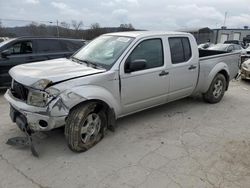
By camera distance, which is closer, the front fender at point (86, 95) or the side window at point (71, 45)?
the front fender at point (86, 95)

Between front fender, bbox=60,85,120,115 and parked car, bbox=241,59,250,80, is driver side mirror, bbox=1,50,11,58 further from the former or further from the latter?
parked car, bbox=241,59,250,80

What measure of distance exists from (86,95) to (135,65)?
99cm

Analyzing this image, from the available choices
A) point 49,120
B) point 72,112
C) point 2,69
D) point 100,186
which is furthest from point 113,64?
point 2,69

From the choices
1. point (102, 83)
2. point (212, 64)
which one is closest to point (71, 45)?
point (212, 64)

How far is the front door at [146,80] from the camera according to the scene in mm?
4141

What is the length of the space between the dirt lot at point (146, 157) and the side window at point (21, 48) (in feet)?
8.93

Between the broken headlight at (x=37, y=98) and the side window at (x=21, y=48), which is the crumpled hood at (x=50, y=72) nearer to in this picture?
the broken headlight at (x=37, y=98)

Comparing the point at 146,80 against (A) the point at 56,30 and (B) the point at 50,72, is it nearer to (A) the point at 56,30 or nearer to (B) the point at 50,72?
(B) the point at 50,72

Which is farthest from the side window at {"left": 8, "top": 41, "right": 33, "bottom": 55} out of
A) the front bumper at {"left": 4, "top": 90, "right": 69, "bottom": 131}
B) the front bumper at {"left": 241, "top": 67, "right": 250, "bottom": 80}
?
the front bumper at {"left": 241, "top": 67, "right": 250, "bottom": 80}

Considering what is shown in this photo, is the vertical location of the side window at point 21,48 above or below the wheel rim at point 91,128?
above

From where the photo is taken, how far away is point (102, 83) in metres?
3.77

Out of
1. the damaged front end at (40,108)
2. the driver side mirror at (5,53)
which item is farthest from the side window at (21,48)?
the damaged front end at (40,108)

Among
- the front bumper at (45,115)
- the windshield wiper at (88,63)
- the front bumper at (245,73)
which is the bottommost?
the front bumper at (245,73)

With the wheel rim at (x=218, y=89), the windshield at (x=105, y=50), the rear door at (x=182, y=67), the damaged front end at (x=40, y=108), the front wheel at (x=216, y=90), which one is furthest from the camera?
the wheel rim at (x=218, y=89)
